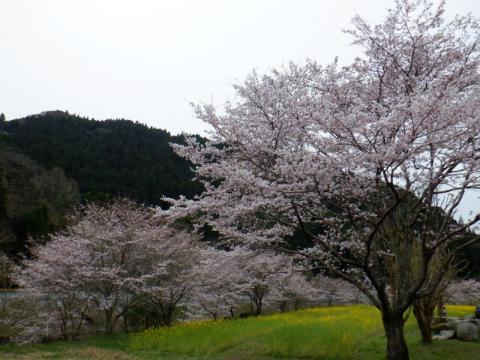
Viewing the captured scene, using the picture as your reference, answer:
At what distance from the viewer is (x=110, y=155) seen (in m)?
50.9

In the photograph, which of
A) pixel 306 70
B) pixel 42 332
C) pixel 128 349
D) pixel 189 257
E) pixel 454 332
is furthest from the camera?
pixel 189 257

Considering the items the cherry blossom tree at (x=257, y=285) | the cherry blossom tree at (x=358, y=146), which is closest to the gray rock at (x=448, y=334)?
the cherry blossom tree at (x=358, y=146)

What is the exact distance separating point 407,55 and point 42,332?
1417 centimetres

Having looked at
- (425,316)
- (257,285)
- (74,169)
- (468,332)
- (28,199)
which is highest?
(74,169)

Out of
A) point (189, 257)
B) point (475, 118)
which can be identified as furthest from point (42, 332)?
point (475, 118)

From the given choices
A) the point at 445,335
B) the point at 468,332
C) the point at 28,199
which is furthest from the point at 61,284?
the point at 28,199

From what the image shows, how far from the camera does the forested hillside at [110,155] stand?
4256 cm

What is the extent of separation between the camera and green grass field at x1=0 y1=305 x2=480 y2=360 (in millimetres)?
10312

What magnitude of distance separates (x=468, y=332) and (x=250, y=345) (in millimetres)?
5877

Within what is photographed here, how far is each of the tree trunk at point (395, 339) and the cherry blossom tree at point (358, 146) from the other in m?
0.02

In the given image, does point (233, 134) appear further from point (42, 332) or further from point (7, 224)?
point (7, 224)

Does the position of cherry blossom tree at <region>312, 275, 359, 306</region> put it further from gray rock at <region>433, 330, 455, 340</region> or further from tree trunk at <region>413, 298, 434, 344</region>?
tree trunk at <region>413, 298, 434, 344</region>

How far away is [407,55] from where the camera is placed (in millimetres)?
8008

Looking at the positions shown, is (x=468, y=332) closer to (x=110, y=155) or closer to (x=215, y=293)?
(x=215, y=293)
